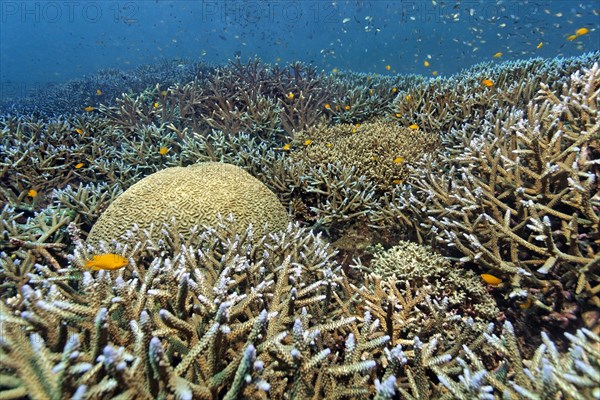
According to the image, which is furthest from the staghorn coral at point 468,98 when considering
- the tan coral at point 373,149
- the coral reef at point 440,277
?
the coral reef at point 440,277

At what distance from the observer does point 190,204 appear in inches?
162

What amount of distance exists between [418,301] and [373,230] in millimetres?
1707

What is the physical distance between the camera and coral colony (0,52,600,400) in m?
1.77

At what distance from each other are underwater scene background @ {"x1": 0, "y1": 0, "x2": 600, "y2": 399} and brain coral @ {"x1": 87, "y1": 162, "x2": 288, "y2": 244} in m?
0.03

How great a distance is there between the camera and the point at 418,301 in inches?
114

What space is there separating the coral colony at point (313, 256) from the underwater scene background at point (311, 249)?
0.02 m

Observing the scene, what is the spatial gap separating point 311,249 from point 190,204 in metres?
1.73

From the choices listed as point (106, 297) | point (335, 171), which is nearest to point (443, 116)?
point (335, 171)

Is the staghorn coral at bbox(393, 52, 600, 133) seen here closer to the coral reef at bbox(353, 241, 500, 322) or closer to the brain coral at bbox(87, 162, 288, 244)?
the coral reef at bbox(353, 241, 500, 322)

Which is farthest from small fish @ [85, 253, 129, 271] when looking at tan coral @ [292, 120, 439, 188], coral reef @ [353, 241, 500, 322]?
tan coral @ [292, 120, 439, 188]

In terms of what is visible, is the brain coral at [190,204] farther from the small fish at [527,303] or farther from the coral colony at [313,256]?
the small fish at [527,303]

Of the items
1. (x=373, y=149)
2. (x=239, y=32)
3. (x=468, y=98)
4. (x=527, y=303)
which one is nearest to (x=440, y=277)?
(x=527, y=303)

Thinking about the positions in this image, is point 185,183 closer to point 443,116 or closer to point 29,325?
point 29,325

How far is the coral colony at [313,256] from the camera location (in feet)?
5.80
